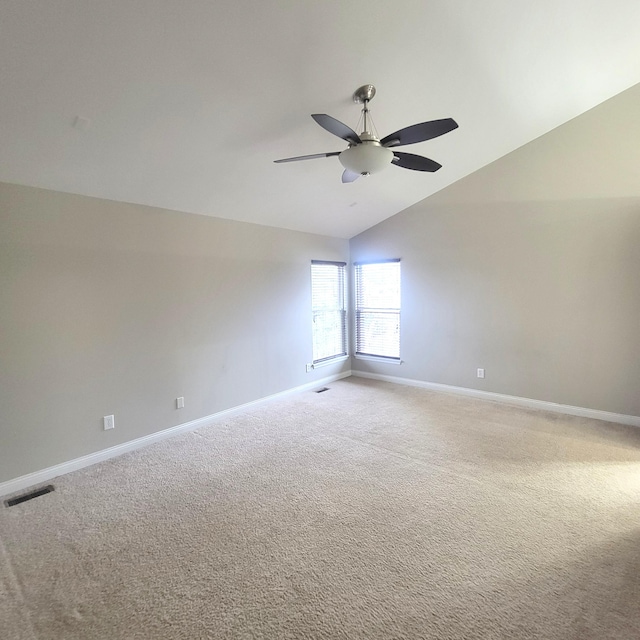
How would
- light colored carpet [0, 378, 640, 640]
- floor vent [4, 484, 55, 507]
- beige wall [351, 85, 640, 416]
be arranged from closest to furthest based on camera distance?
light colored carpet [0, 378, 640, 640] → floor vent [4, 484, 55, 507] → beige wall [351, 85, 640, 416]

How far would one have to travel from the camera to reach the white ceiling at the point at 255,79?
1.87 m

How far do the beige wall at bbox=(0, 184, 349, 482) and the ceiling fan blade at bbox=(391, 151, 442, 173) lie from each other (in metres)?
2.19

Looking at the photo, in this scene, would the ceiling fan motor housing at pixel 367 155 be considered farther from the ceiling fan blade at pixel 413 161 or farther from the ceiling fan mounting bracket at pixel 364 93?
the ceiling fan mounting bracket at pixel 364 93

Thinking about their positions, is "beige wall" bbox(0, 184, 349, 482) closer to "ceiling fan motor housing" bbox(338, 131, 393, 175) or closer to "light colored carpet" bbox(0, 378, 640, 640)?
"light colored carpet" bbox(0, 378, 640, 640)

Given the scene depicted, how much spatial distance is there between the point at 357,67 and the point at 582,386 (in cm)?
402

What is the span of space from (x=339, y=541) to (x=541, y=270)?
3760 mm

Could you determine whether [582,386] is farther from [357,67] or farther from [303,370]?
[357,67]

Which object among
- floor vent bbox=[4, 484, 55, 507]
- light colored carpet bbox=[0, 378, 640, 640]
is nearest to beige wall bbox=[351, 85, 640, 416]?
light colored carpet bbox=[0, 378, 640, 640]

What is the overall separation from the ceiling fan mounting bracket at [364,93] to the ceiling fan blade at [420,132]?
22.9 inches

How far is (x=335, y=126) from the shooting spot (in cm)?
223

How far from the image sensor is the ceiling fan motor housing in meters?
2.31

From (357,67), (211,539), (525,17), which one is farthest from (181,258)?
(525,17)

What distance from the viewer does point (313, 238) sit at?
5.27 metres

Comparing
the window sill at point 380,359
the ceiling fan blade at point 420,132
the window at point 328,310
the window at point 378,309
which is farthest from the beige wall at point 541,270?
the ceiling fan blade at point 420,132
